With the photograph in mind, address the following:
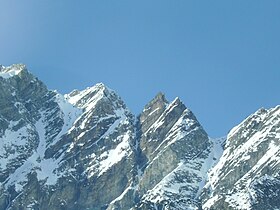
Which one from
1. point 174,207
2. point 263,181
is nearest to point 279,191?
point 263,181

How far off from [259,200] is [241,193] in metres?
3.93

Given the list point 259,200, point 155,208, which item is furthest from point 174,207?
point 259,200

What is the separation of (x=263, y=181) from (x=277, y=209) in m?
8.19

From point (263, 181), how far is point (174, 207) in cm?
1596

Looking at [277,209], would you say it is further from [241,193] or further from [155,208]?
[155,208]

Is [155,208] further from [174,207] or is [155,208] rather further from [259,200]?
[259,200]

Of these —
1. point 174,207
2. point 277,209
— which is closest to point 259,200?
point 277,209

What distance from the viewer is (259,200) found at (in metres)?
192

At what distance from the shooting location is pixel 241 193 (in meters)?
194

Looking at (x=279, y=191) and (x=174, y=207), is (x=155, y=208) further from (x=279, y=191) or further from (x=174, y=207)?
(x=279, y=191)

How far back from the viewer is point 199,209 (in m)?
200

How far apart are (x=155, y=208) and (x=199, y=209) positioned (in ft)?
25.2

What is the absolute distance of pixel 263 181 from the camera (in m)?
197

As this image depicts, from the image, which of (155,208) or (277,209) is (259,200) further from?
(155,208)
